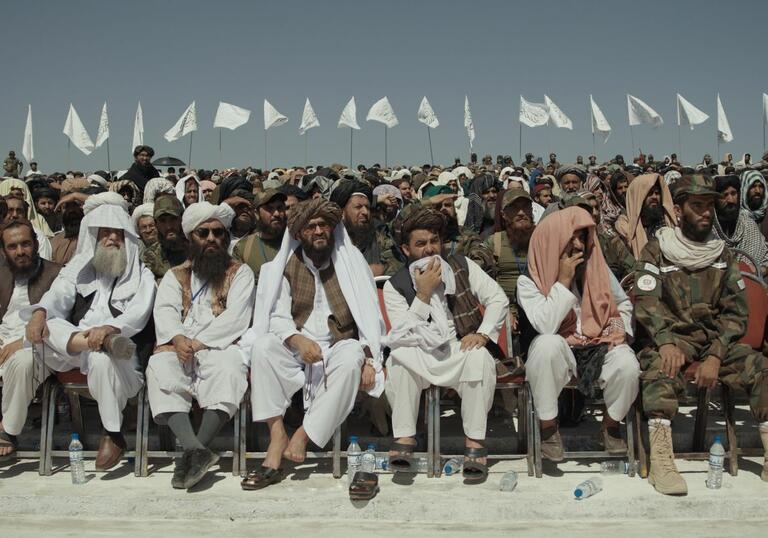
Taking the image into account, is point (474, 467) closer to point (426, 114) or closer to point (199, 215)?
point (199, 215)

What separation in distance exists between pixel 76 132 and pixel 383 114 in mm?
9909

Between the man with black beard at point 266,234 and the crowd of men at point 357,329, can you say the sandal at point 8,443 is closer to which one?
the crowd of men at point 357,329

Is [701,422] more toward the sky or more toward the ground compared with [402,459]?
more toward the sky

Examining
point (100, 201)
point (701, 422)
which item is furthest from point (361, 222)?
point (701, 422)

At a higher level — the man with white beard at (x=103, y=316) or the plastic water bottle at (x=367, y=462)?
the man with white beard at (x=103, y=316)

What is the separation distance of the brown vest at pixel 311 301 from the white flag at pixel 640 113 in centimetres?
2036

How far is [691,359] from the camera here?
4.21 metres

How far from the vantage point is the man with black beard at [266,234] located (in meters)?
5.55

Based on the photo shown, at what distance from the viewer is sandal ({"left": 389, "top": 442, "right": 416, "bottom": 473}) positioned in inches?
156

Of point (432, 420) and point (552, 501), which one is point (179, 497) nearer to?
point (432, 420)

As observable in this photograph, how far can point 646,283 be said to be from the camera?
4.36 meters

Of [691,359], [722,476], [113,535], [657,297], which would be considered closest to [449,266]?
[657,297]

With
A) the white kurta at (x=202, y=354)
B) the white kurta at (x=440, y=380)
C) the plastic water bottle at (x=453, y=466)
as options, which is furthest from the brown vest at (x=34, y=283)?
the plastic water bottle at (x=453, y=466)

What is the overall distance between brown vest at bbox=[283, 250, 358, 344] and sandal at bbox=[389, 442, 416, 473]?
0.83m
